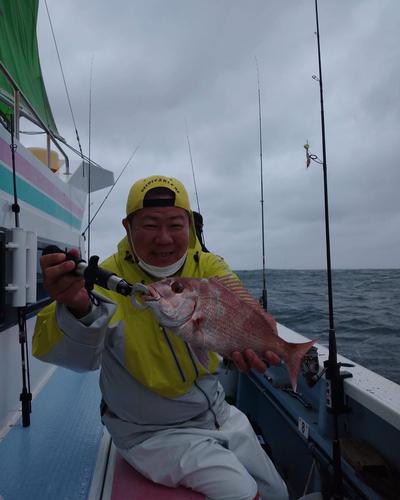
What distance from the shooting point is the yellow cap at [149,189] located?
1.95 metres

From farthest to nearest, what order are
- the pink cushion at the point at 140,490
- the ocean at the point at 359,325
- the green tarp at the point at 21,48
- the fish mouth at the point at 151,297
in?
the ocean at the point at 359,325
the green tarp at the point at 21,48
the pink cushion at the point at 140,490
the fish mouth at the point at 151,297

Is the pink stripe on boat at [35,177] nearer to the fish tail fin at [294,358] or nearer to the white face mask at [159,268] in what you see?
the white face mask at [159,268]

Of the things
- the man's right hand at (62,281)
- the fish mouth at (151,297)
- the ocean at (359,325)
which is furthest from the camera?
the ocean at (359,325)

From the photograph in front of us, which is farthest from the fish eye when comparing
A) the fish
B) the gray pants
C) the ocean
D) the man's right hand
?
the ocean

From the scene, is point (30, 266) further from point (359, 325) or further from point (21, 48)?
point (359, 325)

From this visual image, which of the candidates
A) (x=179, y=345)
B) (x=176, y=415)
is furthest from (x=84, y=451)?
(x=179, y=345)

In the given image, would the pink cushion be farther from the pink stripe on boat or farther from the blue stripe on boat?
the pink stripe on boat

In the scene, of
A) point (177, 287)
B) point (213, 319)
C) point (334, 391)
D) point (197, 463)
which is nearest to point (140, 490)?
point (197, 463)

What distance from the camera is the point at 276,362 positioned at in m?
1.80

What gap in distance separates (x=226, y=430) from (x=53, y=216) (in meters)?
4.03

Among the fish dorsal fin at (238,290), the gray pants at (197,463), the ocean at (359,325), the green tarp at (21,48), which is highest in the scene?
the green tarp at (21,48)

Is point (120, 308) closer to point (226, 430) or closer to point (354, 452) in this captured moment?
point (226, 430)

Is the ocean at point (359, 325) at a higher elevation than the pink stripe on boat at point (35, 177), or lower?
lower

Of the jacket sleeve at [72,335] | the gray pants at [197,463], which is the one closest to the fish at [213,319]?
the jacket sleeve at [72,335]
